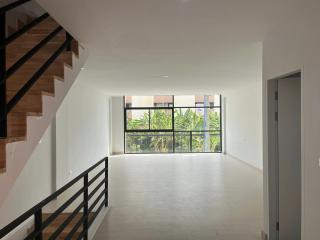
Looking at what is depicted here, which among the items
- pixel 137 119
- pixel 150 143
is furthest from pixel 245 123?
pixel 137 119

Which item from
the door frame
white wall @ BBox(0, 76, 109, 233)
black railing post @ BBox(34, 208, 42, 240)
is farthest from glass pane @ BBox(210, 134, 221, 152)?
black railing post @ BBox(34, 208, 42, 240)

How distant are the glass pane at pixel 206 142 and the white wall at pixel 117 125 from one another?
9.71 feet

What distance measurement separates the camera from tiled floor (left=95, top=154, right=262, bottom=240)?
386 cm

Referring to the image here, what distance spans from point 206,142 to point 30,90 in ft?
34.4

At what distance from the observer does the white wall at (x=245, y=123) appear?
820cm

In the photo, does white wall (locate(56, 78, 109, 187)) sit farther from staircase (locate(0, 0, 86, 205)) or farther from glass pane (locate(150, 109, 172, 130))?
staircase (locate(0, 0, 86, 205))

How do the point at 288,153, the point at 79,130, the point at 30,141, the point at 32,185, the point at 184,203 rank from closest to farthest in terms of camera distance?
1. the point at 30,141
2. the point at 288,153
3. the point at 32,185
4. the point at 184,203
5. the point at 79,130

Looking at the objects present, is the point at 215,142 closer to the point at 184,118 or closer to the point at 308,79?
the point at 184,118

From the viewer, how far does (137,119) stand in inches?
496

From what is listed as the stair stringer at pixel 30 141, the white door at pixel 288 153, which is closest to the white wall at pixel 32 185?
the stair stringer at pixel 30 141

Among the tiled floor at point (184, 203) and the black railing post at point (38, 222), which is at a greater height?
the black railing post at point (38, 222)

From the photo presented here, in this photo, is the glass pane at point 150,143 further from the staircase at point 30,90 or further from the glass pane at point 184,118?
the staircase at point 30,90

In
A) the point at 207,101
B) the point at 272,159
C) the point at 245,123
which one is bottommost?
the point at 272,159

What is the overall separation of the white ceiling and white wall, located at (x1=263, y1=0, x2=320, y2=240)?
18 cm
